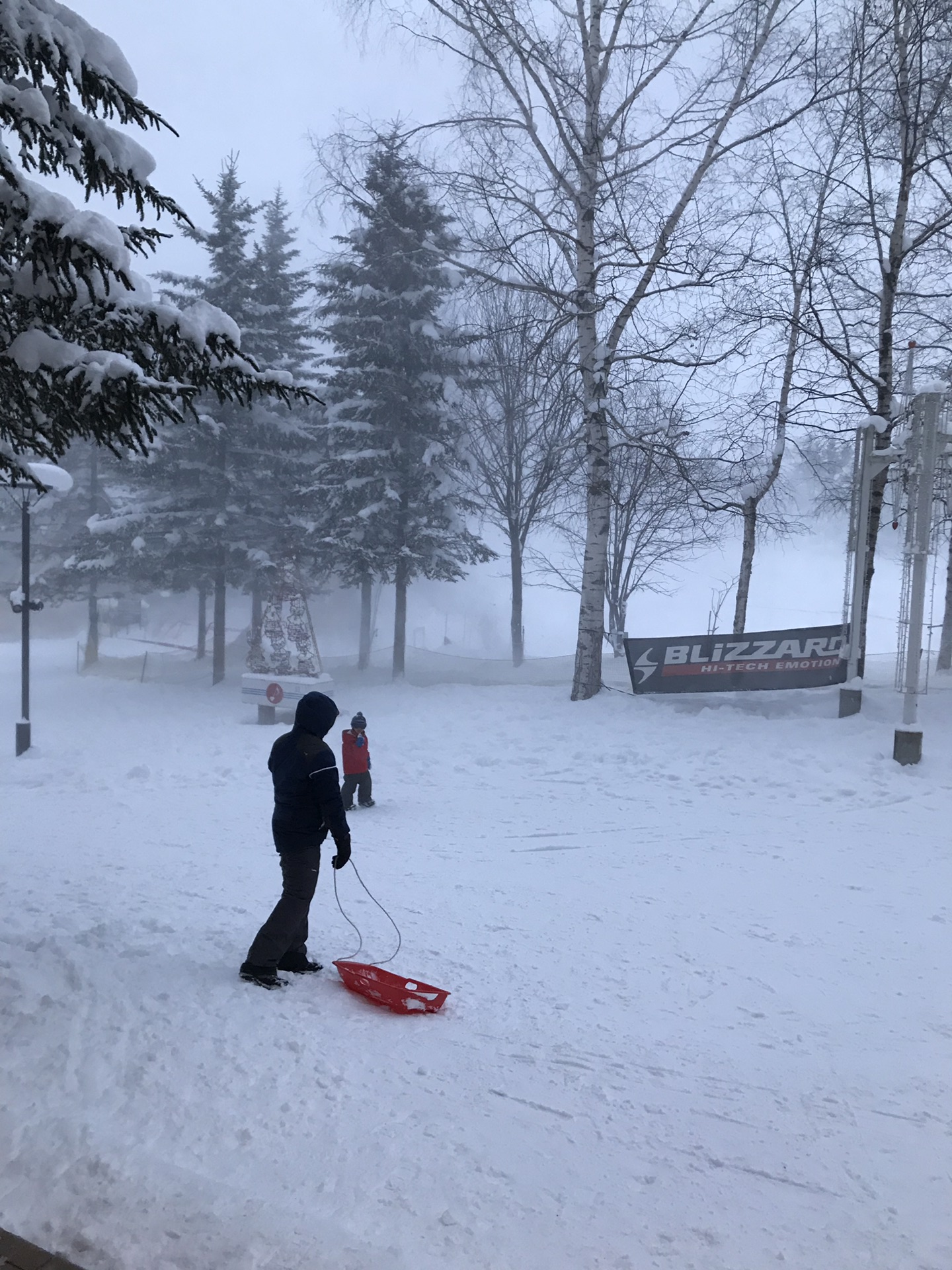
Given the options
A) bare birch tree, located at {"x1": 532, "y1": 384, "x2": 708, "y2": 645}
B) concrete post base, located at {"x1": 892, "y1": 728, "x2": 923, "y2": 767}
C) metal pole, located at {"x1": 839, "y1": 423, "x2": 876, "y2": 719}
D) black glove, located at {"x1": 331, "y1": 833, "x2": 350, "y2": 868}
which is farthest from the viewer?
bare birch tree, located at {"x1": 532, "y1": 384, "x2": 708, "y2": 645}

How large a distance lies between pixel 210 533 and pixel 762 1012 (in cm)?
1966

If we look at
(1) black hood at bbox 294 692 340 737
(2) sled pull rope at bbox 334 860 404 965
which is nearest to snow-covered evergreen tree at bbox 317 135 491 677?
(2) sled pull rope at bbox 334 860 404 965

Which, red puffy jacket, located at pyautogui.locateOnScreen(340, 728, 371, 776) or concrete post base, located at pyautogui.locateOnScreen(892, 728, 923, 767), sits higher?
concrete post base, located at pyautogui.locateOnScreen(892, 728, 923, 767)

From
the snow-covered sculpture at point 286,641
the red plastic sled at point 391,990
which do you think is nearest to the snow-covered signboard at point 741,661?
the snow-covered sculpture at point 286,641

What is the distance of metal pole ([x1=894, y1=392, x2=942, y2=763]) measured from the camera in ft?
36.0

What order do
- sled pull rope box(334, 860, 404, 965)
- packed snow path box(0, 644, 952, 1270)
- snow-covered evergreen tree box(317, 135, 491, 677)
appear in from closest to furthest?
packed snow path box(0, 644, 952, 1270) < sled pull rope box(334, 860, 404, 965) < snow-covered evergreen tree box(317, 135, 491, 677)

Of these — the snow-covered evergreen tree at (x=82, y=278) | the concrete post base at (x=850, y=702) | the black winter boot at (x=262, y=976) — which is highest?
the snow-covered evergreen tree at (x=82, y=278)

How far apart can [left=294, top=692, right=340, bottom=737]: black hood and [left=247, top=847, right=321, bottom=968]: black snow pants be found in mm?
733

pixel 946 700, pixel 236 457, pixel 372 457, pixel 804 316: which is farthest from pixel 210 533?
pixel 946 700

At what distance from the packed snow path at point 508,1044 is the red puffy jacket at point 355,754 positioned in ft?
2.20

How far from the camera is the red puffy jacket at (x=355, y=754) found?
10641mm

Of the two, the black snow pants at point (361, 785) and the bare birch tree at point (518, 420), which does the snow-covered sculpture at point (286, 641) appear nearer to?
the bare birch tree at point (518, 420)

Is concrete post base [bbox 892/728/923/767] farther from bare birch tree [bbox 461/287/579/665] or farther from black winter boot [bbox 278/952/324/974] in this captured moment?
black winter boot [bbox 278/952/324/974]

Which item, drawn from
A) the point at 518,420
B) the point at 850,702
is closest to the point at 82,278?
the point at 850,702
